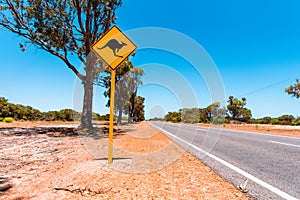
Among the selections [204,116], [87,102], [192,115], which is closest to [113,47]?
[87,102]

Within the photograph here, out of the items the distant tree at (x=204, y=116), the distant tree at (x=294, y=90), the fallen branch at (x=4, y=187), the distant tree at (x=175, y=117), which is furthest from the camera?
the distant tree at (x=175, y=117)

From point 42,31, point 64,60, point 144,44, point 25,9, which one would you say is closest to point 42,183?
point 144,44

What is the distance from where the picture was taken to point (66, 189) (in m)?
2.78

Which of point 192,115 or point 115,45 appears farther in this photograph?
point 192,115

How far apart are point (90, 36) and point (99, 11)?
1793mm

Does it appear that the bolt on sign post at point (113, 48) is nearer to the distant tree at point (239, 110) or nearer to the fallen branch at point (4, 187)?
the fallen branch at point (4, 187)

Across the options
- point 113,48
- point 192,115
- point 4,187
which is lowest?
point 4,187

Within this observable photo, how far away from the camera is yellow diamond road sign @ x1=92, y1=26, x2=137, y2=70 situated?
3992 mm

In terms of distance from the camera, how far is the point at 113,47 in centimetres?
403

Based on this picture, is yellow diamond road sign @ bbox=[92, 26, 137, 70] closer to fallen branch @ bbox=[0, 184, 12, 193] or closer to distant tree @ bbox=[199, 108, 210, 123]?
fallen branch @ bbox=[0, 184, 12, 193]

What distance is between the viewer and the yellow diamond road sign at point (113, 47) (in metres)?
3.99

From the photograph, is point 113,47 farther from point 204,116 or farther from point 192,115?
point 204,116

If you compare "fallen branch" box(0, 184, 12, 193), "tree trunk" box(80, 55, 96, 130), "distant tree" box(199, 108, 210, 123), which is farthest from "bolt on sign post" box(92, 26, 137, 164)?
"distant tree" box(199, 108, 210, 123)

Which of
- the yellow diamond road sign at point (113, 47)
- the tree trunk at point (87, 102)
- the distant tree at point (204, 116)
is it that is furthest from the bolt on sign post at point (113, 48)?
the distant tree at point (204, 116)
